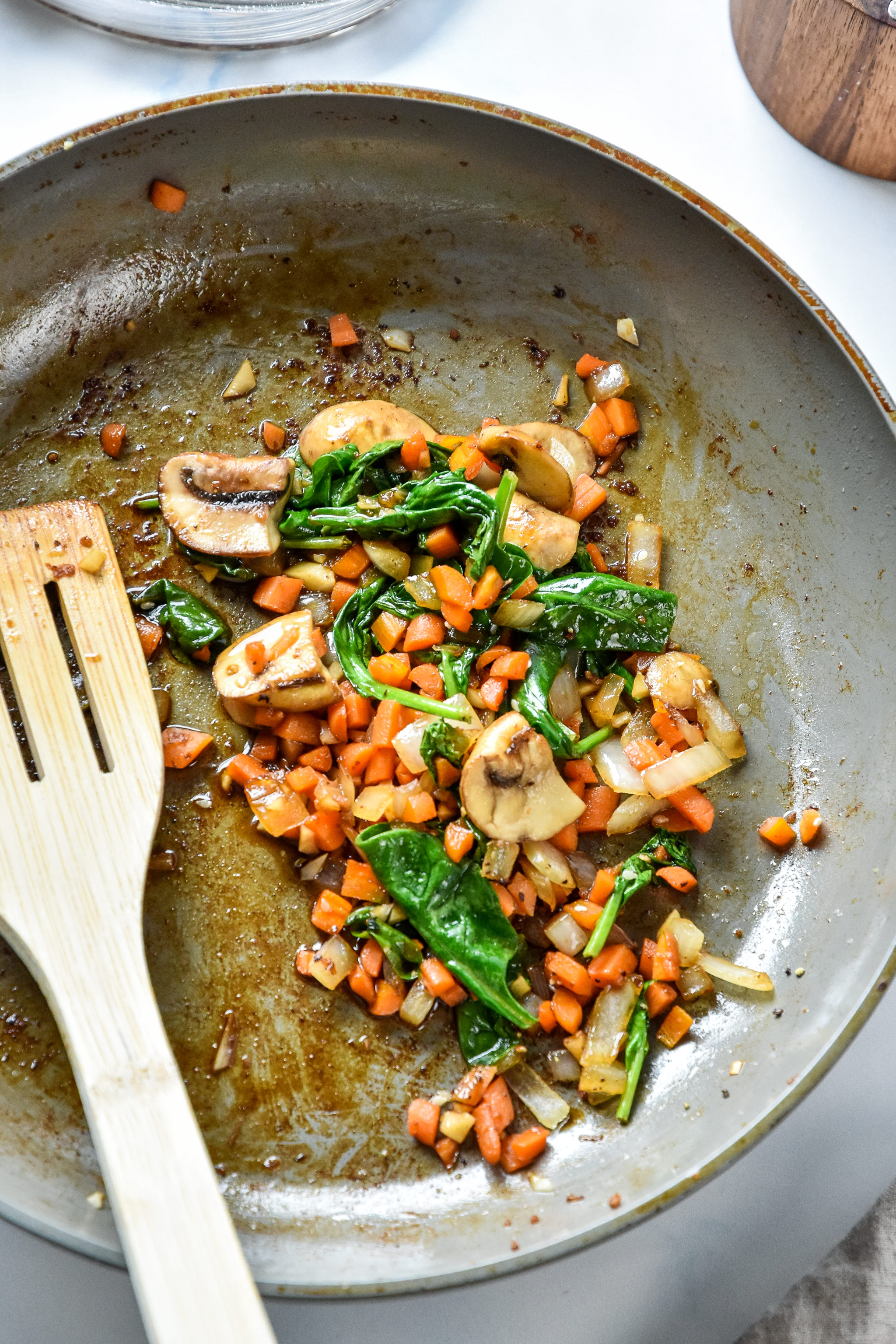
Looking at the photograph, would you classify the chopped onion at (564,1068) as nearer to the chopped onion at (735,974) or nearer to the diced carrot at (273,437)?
the chopped onion at (735,974)

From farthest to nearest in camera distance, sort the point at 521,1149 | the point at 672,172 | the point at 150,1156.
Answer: the point at 672,172 → the point at 521,1149 → the point at 150,1156

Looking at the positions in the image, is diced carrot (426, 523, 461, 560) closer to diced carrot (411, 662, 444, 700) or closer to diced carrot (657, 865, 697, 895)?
diced carrot (411, 662, 444, 700)

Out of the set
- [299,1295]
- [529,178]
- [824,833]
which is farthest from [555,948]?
[529,178]

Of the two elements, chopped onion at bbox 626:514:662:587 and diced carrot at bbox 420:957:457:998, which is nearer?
diced carrot at bbox 420:957:457:998

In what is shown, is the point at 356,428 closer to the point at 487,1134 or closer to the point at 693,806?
the point at 693,806

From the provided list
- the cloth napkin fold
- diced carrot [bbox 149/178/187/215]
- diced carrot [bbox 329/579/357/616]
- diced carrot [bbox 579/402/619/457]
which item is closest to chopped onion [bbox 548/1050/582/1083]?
the cloth napkin fold

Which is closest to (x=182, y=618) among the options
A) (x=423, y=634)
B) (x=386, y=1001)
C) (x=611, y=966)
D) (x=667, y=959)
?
(x=423, y=634)
